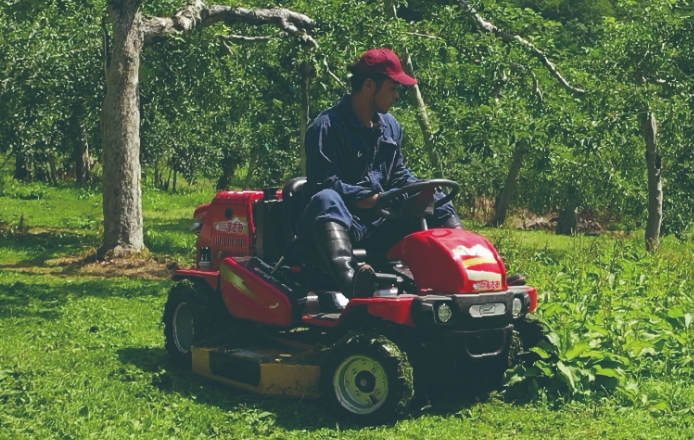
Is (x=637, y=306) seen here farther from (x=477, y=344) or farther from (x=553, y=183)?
(x=553, y=183)

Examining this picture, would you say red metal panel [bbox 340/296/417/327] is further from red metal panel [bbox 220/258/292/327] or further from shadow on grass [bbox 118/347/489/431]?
red metal panel [bbox 220/258/292/327]

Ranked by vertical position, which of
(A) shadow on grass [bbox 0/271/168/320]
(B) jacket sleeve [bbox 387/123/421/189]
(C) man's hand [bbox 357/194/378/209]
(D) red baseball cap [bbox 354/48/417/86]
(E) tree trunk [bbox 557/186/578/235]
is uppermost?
(D) red baseball cap [bbox 354/48/417/86]

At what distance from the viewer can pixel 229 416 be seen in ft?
19.0

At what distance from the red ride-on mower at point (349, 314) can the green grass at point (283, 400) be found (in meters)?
0.17

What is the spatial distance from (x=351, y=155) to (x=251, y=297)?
1.12m

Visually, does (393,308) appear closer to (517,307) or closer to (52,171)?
(517,307)

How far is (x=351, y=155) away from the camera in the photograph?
641 centimetres

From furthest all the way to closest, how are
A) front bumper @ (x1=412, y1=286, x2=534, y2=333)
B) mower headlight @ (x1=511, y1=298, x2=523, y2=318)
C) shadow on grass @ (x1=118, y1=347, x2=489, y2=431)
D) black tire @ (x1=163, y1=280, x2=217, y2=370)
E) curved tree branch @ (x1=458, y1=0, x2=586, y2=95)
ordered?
curved tree branch @ (x1=458, y1=0, x2=586, y2=95) < black tire @ (x1=163, y1=280, x2=217, y2=370) < mower headlight @ (x1=511, y1=298, x2=523, y2=318) < shadow on grass @ (x1=118, y1=347, x2=489, y2=431) < front bumper @ (x1=412, y1=286, x2=534, y2=333)

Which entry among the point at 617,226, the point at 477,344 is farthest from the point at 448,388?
the point at 617,226

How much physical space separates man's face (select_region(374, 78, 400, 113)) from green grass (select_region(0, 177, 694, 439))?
1.84 metres

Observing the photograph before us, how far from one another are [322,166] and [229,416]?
1.60 metres

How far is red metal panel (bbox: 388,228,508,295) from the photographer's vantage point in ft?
18.6

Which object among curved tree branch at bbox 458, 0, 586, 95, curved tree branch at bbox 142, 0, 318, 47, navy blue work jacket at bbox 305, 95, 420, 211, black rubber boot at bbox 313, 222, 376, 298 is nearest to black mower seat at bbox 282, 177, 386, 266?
navy blue work jacket at bbox 305, 95, 420, 211

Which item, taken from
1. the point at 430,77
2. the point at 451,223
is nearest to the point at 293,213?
the point at 451,223
